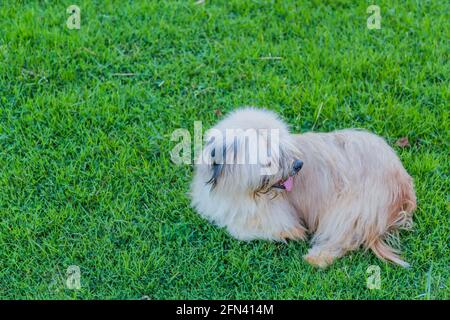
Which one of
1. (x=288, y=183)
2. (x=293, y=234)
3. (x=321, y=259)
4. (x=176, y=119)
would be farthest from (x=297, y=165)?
(x=176, y=119)

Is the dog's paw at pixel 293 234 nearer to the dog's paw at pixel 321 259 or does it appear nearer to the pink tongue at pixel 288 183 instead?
the dog's paw at pixel 321 259

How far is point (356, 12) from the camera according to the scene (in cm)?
590

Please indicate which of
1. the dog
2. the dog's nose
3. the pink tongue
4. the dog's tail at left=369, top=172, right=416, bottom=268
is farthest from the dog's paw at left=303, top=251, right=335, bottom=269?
the dog's nose

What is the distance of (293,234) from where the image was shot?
4.07 meters

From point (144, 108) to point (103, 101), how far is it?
1.11 feet

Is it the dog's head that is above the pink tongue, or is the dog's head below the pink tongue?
above

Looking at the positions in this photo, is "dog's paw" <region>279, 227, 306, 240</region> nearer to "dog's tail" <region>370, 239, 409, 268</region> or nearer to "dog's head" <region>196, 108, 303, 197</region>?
"dog's head" <region>196, 108, 303, 197</region>

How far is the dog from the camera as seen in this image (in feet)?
12.3

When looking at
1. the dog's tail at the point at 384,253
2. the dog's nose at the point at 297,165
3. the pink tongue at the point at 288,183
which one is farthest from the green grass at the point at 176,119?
the dog's nose at the point at 297,165

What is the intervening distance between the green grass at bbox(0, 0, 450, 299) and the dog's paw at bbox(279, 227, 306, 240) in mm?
56

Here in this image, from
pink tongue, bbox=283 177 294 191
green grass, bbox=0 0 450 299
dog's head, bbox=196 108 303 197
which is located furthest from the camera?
green grass, bbox=0 0 450 299

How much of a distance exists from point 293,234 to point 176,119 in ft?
4.84

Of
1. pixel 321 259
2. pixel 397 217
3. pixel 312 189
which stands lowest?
pixel 321 259

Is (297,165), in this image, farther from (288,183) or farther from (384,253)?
(384,253)
